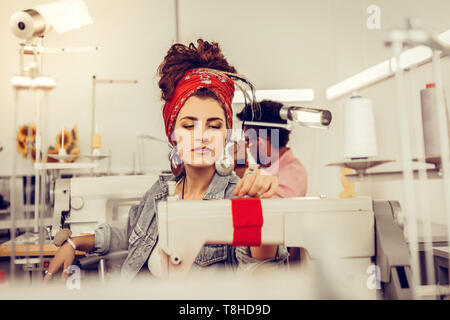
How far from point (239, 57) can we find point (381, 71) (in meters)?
0.35

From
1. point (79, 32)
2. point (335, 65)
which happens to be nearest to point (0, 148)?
point (79, 32)

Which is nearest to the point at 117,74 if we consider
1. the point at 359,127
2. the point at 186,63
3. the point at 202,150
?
the point at 186,63

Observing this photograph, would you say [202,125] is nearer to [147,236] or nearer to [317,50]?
[147,236]

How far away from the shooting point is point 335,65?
3.28 feet

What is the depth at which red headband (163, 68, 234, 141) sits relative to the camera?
A: 27.9 inches

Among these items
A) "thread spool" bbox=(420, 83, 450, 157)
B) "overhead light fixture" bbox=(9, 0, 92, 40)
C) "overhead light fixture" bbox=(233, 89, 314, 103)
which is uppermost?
"overhead light fixture" bbox=(9, 0, 92, 40)

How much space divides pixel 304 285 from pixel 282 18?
2.15ft

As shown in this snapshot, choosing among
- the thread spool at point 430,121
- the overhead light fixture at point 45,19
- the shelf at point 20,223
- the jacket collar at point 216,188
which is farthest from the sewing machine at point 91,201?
the thread spool at point 430,121

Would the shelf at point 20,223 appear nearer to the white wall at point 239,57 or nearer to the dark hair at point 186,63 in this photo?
the white wall at point 239,57

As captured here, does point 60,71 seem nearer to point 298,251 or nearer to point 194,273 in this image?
point 194,273

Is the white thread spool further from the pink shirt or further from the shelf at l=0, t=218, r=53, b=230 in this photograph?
the shelf at l=0, t=218, r=53, b=230

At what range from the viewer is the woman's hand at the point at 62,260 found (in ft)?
2.21

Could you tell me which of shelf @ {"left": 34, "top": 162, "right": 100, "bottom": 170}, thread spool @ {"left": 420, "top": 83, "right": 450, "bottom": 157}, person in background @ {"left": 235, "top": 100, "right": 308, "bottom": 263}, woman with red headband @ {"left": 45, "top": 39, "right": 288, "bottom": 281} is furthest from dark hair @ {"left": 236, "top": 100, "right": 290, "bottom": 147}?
shelf @ {"left": 34, "top": 162, "right": 100, "bottom": 170}

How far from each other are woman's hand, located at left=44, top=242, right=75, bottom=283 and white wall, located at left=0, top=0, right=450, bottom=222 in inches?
10.9
